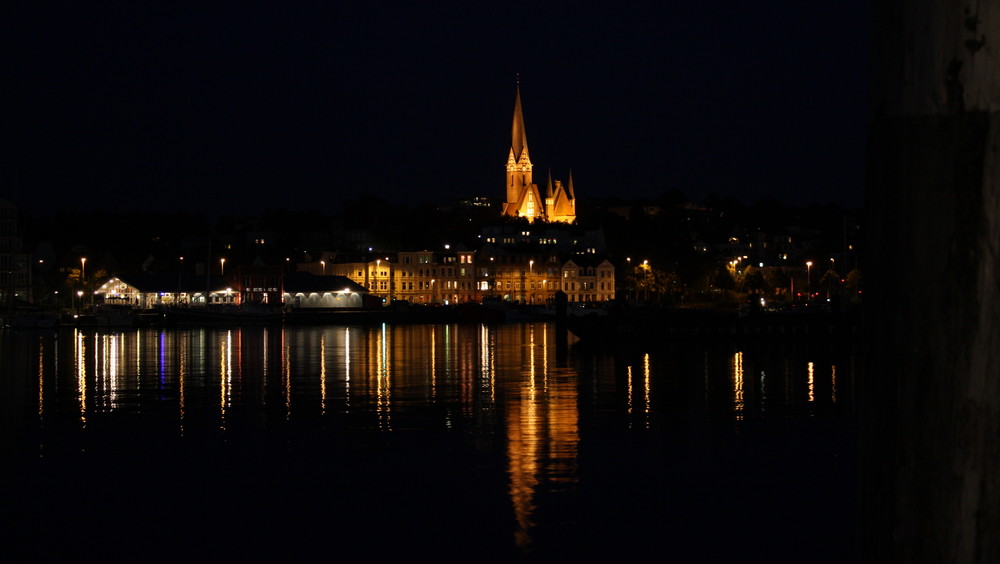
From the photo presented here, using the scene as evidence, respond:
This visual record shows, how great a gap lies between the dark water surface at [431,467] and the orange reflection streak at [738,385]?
0.21 m

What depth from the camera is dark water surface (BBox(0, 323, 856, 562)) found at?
42.6ft

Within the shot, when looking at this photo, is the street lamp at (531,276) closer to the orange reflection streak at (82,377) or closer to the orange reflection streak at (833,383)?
the orange reflection streak at (82,377)

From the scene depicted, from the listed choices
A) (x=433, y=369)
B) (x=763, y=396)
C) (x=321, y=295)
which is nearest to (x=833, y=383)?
(x=763, y=396)

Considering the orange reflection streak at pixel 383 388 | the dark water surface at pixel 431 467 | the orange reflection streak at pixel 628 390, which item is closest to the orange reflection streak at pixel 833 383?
the dark water surface at pixel 431 467

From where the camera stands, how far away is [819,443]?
20281 mm

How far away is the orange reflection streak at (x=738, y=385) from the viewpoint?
1023 inches

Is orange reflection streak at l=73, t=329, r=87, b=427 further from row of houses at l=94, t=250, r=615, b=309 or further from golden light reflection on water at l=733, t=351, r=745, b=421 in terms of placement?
row of houses at l=94, t=250, r=615, b=309

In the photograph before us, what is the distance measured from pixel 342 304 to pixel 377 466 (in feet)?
326

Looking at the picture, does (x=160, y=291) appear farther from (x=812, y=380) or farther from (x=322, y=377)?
(x=812, y=380)

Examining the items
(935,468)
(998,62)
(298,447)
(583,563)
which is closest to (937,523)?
(935,468)

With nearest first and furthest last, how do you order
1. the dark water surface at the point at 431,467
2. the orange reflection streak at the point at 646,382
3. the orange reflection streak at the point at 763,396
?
1. the dark water surface at the point at 431,467
2. the orange reflection streak at the point at 763,396
3. the orange reflection streak at the point at 646,382

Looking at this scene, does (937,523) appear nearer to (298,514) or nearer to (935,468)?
(935,468)

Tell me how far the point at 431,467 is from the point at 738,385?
1780cm

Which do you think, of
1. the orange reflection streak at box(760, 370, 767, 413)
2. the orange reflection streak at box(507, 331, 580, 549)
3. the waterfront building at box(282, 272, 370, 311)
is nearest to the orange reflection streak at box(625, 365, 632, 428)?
the orange reflection streak at box(507, 331, 580, 549)
